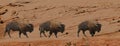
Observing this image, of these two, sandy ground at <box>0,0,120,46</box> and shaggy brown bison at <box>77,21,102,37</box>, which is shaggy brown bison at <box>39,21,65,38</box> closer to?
sandy ground at <box>0,0,120,46</box>

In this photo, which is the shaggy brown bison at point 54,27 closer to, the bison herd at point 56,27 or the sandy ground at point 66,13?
the bison herd at point 56,27

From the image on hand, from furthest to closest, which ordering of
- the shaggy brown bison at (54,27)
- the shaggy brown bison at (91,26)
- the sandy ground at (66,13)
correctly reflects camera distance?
the sandy ground at (66,13)
the shaggy brown bison at (54,27)
the shaggy brown bison at (91,26)

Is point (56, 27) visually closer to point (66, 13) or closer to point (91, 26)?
point (91, 26)

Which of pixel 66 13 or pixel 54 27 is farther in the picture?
pixel 66 13

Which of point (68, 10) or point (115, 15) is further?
point (68, 10)

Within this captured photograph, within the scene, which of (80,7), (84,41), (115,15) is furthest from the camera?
(80,7)

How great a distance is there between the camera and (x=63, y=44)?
58.7 feet

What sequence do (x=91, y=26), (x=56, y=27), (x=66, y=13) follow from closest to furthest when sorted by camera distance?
(x=91, y=26), (x=56, y=27), (x=66, y=13)

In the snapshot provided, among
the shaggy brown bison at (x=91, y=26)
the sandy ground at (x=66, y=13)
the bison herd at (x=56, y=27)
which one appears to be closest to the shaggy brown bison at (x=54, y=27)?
the bison herd at (x=56, y=27)

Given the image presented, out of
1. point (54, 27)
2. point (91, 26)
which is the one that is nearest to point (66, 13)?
point (54, 27)

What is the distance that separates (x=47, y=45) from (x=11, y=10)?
16.1 metres

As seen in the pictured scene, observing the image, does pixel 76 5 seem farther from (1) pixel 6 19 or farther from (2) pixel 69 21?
(1) pixel 6 19

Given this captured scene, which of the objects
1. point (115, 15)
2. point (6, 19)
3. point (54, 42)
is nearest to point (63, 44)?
point (54, 42)

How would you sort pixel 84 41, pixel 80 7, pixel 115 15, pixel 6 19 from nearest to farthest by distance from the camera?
pixel 84 41, pixel 115 15, pixel 80 7, pixel 6 19
